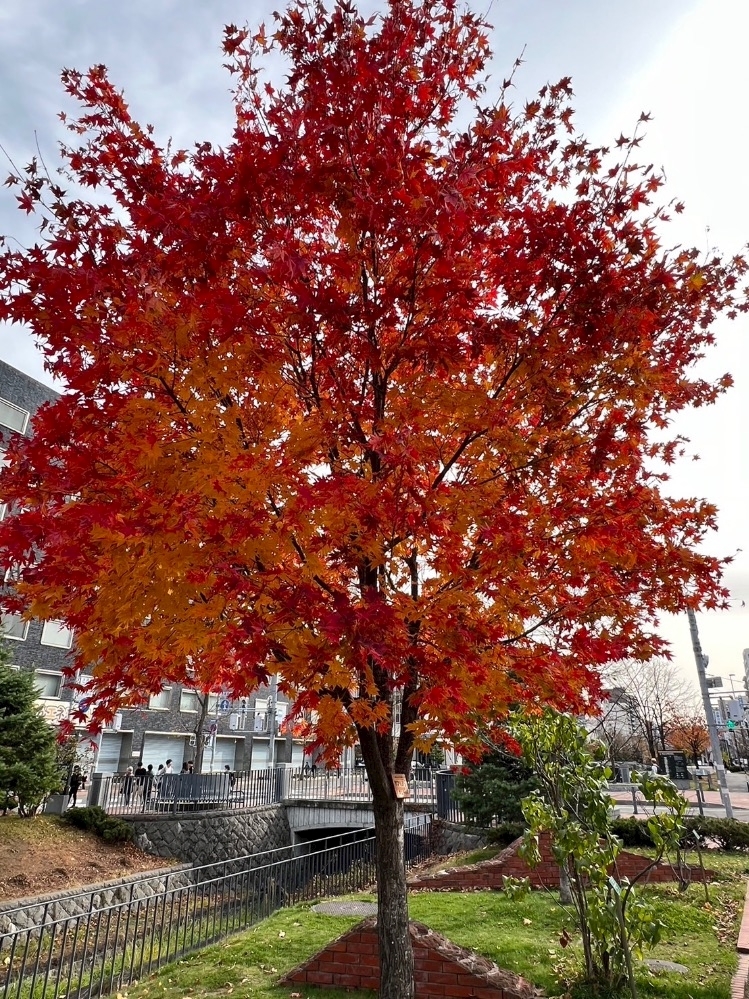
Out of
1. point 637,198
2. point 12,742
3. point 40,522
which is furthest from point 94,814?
point 637,198

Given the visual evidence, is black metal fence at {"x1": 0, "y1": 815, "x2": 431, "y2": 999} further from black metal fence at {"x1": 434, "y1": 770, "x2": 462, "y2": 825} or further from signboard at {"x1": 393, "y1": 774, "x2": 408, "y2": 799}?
signboard at {"x1": 393, "y1": 774, "x2": 408, "y2": 799}

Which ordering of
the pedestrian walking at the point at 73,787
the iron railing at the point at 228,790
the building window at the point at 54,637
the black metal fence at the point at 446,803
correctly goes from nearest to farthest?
the black metal fence at the point at 446,803
the pedestrian walking at the point at 73,787
the iron railing at the point at 228,790
the building window at the point at 54,637

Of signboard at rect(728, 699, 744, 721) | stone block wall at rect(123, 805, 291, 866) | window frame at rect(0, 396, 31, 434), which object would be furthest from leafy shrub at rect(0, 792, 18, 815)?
signboard at rect(728, 699, 744, 721)

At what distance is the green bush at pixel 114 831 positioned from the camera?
17.4 metres

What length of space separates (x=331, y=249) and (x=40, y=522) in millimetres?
3406

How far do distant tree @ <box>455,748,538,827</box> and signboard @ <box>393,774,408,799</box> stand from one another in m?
9.51

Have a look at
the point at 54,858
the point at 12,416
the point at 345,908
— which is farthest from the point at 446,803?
the point at 12,416

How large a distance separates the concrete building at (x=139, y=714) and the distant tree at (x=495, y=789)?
5.17 meters

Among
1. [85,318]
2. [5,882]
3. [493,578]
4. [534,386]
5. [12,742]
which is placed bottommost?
[5,882]

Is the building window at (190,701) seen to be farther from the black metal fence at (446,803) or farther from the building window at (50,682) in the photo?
the black metal fence at (446,803)

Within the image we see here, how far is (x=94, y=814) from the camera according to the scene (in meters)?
17.7

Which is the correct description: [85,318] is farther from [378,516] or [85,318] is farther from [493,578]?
[493,578]

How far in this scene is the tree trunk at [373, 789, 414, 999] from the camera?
5.40 m

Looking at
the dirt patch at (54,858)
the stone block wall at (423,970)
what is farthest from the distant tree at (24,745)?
the stone block wall at (423,970)
